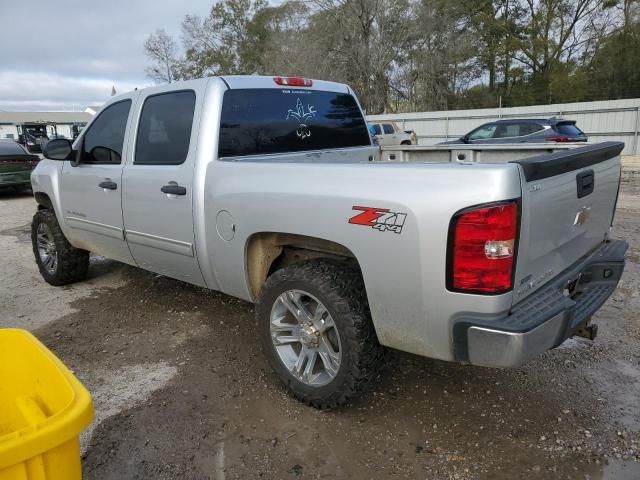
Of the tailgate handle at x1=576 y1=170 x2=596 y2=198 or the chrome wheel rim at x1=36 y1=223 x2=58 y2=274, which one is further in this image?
the chrome wheel rim at x1=36 y1=223 x2=58 y2=274

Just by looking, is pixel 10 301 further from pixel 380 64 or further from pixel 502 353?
pixel 380 64

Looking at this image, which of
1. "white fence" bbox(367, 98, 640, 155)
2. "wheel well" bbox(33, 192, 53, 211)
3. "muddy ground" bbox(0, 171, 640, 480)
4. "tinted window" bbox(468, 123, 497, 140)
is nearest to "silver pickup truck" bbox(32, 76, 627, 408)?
"muddy ground" bbox(0, 171, 640, 480)

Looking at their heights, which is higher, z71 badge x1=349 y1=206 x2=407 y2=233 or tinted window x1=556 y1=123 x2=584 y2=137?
tinted window x1=556 y1=123 x2=584 y2=137

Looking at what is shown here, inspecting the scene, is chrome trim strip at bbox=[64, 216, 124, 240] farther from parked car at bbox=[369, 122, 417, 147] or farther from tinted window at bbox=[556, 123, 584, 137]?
parked car at bbox=[369, 122, 417, 147]

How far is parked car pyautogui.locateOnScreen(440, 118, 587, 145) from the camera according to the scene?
13523 millimetres

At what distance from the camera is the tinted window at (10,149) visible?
1278cm

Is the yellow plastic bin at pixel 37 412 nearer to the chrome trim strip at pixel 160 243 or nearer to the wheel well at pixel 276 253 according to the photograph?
the wheel well at pixel 276 253

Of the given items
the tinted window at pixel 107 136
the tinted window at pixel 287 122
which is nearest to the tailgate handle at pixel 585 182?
the tinted window at pixel 287 122

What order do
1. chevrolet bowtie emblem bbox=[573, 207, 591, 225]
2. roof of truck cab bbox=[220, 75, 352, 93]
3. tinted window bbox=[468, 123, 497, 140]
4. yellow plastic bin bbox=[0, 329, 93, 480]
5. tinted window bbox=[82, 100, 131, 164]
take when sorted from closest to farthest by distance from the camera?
yellow plastic bin bbox=[0, 329, 93, 480], chevrolet bowtie emblem bbox=[573, 207, 591, 225], roof of truck cab bbox=[220, 75, 352, 93], tinted window bbox=[82, 100, 131, 164], tinted window bbox=[468, 123, 497, 140]

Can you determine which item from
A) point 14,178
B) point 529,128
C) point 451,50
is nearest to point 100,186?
point 14,178

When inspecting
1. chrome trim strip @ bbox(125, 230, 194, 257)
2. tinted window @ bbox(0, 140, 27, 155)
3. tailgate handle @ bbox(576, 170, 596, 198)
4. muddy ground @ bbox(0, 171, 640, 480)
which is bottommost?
muddy ground @ bbox(0, 171, 640, 480)

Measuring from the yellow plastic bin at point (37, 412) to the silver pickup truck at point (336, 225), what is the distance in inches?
55.8

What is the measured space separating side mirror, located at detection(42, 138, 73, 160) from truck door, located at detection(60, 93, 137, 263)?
0.17m

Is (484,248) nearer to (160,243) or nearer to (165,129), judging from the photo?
(160,243)
